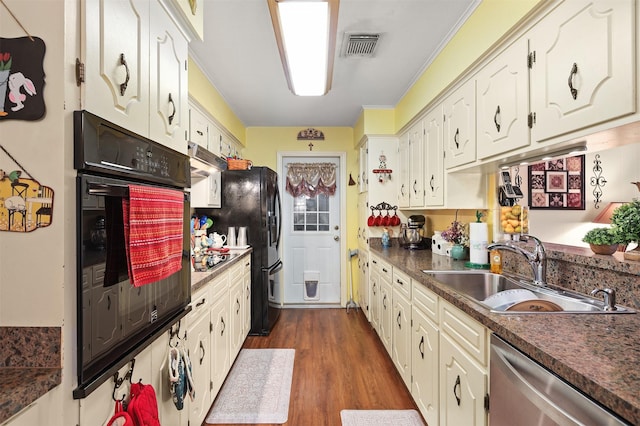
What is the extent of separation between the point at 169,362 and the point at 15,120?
3.23ft

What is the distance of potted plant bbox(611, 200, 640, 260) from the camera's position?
1.27 meters

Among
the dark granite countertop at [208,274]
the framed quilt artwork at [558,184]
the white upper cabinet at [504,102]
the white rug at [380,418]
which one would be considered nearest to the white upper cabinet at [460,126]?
the white upper cabinet at [504,102]

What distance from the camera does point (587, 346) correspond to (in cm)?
90

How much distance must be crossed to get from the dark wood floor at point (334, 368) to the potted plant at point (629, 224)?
5.15 ft

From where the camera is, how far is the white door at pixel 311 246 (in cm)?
447

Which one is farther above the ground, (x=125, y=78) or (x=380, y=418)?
(x=125, y=78)

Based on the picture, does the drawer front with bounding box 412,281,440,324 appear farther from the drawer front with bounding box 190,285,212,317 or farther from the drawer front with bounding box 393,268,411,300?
the drawer front with bounding box 190,285,212,317

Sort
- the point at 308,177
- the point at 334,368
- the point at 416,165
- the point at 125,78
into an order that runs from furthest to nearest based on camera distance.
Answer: the point at 308,177
the point at 416,165
the point at 334,368
the point at 125,78

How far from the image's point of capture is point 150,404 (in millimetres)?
994

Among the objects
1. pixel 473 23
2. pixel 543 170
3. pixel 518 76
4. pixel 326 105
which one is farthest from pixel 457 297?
pixel 326 105

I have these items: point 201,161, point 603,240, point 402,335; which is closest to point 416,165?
point 402,335

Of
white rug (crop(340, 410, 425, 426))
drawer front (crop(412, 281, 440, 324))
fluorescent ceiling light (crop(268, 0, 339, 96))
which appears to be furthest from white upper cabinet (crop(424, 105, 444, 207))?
white rug (crop(340, 410, 425, 426))

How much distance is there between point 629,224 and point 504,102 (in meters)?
0.79

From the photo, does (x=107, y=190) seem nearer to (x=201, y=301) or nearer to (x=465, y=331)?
(x=201, y=301)
